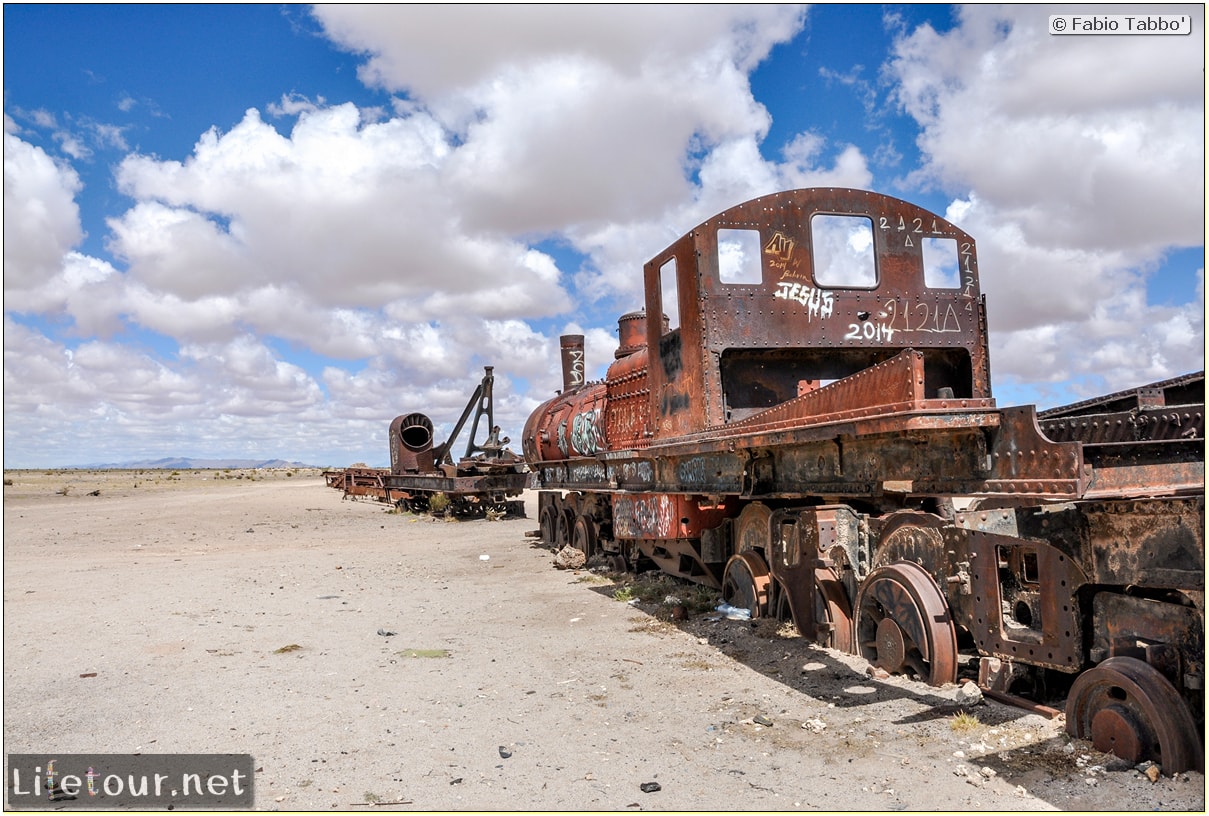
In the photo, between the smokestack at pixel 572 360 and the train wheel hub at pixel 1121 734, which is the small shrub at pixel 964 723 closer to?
the train wheel hub at pixel 1121 734

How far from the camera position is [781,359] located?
795 centimetres

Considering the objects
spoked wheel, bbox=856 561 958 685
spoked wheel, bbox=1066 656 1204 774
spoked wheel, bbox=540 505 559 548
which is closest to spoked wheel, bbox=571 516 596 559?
spoked wheel, bbox=540 505 559 548

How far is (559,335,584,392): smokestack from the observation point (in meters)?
15.2

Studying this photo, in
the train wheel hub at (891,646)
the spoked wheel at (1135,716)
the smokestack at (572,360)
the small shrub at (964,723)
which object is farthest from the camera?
the smokestack at (572,360)

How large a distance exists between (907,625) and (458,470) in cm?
1720

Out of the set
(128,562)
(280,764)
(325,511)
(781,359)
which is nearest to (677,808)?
(280,764)

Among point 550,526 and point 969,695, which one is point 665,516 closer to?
point 969,695

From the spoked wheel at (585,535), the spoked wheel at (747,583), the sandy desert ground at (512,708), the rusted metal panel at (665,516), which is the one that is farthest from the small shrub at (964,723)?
the spoked wheel at (585,535)

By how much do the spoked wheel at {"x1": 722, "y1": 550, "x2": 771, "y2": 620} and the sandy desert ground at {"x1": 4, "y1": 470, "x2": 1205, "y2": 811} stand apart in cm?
29

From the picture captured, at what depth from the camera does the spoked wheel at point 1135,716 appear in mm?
3568

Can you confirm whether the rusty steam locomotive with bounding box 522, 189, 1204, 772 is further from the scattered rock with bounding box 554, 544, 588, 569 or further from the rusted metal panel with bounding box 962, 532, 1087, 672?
the scattered rock with bounding box 554, 544, 588, 569

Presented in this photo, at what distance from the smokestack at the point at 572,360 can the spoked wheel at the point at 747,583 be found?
7380mm

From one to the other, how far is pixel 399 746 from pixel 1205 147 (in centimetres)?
482

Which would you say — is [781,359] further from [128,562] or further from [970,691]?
[128,562]
